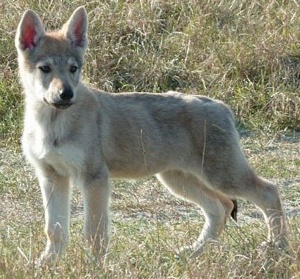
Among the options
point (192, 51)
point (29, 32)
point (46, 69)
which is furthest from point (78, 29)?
point (192, 51)

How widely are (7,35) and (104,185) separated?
499 cm

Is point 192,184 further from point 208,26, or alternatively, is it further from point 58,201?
point 208,26

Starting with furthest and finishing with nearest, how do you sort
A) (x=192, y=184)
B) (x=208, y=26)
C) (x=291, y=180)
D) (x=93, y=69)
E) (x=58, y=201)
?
1. (x=208, y=26)
2. (x=93, y=69)
3. (x=291, y=180)
4. (x=192, y=184)
5. (x=58, y=201)

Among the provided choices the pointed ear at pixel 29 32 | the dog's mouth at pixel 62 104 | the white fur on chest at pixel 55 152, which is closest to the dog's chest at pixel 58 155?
the white fur on chest at pixel 55 152

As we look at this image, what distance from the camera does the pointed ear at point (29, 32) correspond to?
7715 millimetres

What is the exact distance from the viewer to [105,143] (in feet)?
25.2

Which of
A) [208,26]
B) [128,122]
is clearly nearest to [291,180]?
[128,122]

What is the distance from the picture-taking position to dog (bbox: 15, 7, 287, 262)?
24.4 feet

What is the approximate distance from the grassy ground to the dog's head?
99cm

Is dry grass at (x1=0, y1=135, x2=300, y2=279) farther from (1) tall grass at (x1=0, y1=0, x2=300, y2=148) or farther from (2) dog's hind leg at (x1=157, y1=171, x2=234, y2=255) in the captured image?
(1) tall grass at (x1=0, y1=0, x2=300, y2=148)

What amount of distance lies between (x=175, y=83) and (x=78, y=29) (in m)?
3.90

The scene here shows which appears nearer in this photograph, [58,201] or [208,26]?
[58,201]

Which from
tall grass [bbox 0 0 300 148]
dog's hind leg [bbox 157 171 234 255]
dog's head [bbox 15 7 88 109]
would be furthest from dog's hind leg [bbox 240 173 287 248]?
tall grass [bbox 0 0 300 148]

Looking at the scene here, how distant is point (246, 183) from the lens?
7.98 m
